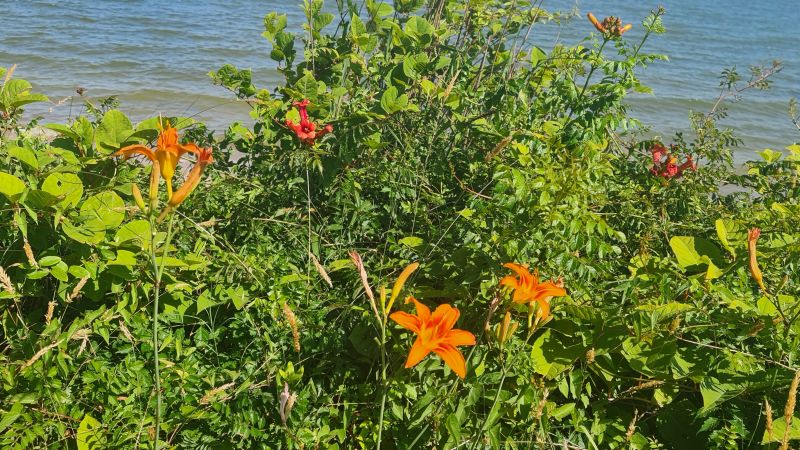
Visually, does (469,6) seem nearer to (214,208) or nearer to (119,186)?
(214,208)

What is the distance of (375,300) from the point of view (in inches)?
87.7

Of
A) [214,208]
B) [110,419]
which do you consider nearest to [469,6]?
[214,208]

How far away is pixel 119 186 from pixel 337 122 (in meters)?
0.82

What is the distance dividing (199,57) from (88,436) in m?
7.53

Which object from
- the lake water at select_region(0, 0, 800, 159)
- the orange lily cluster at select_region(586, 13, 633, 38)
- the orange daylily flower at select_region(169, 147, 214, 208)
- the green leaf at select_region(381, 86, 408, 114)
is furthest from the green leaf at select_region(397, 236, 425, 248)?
the lake water at select_region(0, 0, 800, 159)

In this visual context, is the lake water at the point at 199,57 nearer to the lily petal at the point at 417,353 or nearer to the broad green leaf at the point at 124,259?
the broad green leaf at the point at 124,259

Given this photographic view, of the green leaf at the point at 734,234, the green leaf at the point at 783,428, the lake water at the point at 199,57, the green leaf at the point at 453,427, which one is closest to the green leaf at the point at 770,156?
the green leaf at the point at 734,234

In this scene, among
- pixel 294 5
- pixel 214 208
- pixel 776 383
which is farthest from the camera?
pixel 294 5

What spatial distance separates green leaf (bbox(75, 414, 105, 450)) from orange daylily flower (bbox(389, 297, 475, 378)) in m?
0.97

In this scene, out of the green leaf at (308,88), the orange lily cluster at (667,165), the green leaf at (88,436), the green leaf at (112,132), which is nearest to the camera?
the green leaf at (88,436)

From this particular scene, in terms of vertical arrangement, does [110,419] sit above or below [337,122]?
below

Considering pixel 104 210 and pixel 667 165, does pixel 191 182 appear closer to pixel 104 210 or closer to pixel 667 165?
pixel 104 210

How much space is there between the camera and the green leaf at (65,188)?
1.96 m

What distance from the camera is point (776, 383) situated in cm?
188
